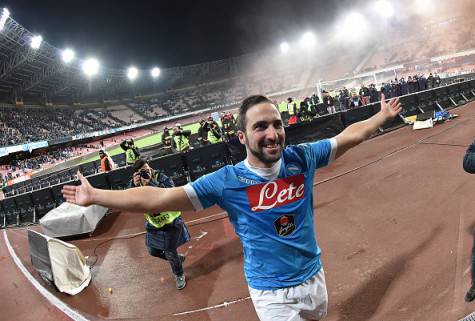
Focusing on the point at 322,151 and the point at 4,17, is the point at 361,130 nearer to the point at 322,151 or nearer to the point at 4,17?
the point at 322,151

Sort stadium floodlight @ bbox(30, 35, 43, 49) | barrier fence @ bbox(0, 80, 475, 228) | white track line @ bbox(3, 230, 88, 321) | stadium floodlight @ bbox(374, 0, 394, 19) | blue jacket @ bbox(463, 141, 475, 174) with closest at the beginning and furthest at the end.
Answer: blue jacket @ bbox(463, 141, 475, 174)
white track line @ bbox(3, 230, 88, 321)
barrier fence @ bbox(0, 80, 475, 228)
stadium floodlight @ bbox(30, 35, 43, 49)
stadium floodlight @ bbox(374, 0, 394, 19)

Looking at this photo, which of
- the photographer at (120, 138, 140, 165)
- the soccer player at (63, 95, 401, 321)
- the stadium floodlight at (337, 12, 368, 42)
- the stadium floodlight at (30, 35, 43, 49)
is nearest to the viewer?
the soccer player at (63, 95, 401, 321)

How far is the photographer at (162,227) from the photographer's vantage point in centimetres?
474

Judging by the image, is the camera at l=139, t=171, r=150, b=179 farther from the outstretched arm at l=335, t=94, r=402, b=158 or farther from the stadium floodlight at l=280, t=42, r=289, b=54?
the stadium floodlight at l=280, t=42, r=289, b=54

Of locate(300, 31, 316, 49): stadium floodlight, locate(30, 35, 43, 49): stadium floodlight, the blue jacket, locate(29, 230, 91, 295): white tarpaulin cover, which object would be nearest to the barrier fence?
locate(29, 230, 91, 295): white tarpaulin cover

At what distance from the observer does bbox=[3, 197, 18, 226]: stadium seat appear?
12466mm

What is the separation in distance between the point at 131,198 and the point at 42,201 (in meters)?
11.9

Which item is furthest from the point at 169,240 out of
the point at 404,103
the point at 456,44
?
the point at 456,44

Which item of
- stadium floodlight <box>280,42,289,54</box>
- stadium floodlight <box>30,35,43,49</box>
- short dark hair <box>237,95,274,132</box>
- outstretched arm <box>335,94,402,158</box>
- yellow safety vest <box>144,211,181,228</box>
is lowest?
yellow safety vest <box>144,211,181,228</box>

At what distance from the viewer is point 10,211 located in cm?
1268

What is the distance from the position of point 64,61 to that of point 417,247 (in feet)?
157

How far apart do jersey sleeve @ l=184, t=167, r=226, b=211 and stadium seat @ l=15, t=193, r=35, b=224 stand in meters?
12.3

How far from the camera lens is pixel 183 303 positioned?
187 inches

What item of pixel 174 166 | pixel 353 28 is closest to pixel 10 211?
pixel 174 166
